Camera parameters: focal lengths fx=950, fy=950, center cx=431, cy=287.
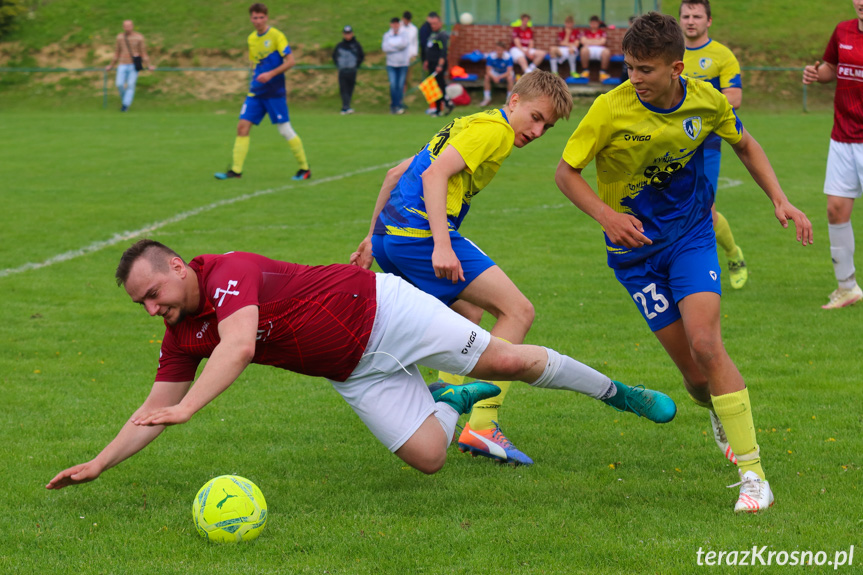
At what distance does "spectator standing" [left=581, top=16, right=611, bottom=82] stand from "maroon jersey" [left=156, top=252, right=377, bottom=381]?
82.6 feet

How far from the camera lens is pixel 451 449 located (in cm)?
550

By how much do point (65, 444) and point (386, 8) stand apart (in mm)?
32640

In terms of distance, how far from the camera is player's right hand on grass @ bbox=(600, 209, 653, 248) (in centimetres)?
452

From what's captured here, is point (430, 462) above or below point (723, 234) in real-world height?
above

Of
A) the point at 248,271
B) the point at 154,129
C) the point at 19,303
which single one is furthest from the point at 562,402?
the point at 154,129

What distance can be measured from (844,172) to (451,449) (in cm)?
487

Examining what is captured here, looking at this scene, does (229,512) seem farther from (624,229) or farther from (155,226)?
(155,226)

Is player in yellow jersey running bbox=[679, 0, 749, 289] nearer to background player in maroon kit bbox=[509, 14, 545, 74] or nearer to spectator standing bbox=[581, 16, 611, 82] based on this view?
background player in maroon kit bbox=[509, 14, 545, 74]

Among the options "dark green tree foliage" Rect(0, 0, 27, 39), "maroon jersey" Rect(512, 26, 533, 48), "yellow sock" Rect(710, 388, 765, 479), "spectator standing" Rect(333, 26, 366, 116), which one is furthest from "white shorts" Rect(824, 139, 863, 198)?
"dark green tree foliage" Rect(0, 0, 27, 39)

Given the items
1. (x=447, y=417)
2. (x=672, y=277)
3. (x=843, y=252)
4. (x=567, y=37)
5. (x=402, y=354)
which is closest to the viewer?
(x=402, y=354)

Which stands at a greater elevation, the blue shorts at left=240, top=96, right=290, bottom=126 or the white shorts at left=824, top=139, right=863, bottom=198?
the white shorts at left=824, top=139, right=863, bottom=198

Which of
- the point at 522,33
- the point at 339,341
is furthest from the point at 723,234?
the point at 522,33

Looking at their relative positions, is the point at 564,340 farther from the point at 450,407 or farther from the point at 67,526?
the point at 67,526

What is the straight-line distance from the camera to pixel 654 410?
16.1 ft
